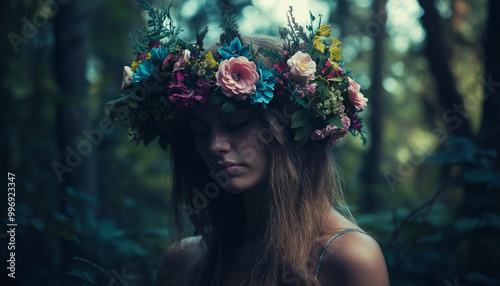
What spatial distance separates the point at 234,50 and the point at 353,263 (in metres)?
1.15

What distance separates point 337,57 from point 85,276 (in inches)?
67.2

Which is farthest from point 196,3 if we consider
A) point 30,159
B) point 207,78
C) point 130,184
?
point 130,184

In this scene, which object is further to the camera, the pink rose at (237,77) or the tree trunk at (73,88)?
the tree trunk at (73,88)

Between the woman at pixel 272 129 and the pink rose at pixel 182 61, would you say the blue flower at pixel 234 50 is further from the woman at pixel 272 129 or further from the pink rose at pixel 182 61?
the pink rose at pixel 182 61

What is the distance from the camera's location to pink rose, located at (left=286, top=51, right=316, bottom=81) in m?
2.02

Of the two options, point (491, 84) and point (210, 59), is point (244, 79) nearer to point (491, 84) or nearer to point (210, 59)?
point (210, 59)

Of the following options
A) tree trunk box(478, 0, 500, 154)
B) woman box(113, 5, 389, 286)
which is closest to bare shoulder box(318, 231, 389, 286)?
woman box(113, 5, 389, 286)

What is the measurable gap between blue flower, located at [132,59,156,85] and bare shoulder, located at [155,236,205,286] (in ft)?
3.48

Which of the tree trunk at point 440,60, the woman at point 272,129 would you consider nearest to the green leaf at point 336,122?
the woman at point 272,129

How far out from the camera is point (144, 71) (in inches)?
89.0

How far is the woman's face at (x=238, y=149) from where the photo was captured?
2.07m

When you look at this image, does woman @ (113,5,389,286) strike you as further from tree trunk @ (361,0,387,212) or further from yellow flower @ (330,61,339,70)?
tree trunk @ (361,0,387,212)

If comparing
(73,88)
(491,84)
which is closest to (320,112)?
(491,84)

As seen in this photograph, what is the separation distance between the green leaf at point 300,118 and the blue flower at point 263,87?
0.50ft
